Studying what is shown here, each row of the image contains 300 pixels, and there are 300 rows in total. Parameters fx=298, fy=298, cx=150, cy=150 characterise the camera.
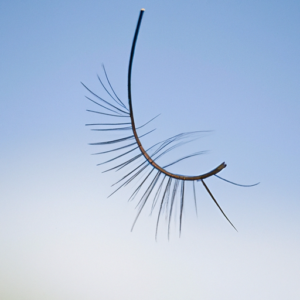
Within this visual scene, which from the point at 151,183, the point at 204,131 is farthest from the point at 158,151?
the point at 204,131

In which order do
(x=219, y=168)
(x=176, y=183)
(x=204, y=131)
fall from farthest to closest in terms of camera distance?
(x=204, y=131) < (x=176, y=183) < (x=219, y=168)

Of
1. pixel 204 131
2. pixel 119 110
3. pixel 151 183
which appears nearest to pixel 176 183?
pixel 151 183

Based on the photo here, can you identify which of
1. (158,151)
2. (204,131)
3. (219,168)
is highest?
(204,131)

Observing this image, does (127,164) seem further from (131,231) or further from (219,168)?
(131,231)

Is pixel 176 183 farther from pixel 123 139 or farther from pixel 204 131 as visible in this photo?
pixel 204 131

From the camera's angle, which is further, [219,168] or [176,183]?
[176,183]

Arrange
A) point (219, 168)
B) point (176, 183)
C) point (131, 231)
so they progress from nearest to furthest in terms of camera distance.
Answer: point (219, 168)
point (176, 183)
point (131, 231)

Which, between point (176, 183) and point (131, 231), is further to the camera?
point (131, 231)

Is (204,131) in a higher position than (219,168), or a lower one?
higher

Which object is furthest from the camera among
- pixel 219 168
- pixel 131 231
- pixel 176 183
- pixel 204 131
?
pixel 131 231
